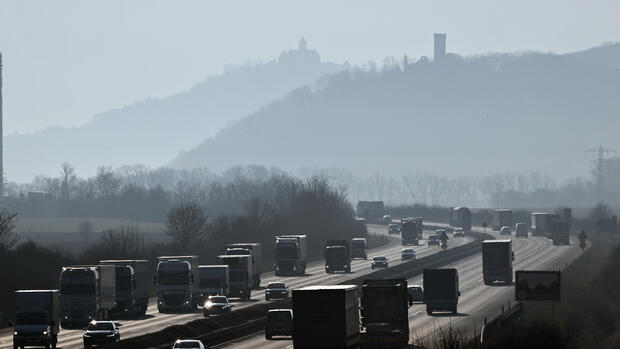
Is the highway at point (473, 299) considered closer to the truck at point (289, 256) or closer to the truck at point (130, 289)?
the truck at point (289, 256)

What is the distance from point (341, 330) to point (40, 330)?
20540mm

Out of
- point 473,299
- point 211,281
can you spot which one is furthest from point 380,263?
point 211,281

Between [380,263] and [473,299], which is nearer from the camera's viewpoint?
[473,299]

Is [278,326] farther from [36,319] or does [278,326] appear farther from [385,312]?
[36,319]

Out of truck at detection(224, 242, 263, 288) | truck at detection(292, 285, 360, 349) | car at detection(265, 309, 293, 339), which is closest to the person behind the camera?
truck at detection(292, 285, 360, 349)

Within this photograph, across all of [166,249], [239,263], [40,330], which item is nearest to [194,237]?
[166,249]

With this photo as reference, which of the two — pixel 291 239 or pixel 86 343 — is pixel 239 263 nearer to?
pixel 291 239

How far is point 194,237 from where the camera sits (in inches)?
6550

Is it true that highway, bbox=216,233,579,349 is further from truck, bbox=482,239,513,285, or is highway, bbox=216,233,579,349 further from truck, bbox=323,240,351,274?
truck, bbox=323,240,351,274

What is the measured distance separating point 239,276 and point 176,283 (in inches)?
500

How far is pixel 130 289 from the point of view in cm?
9844

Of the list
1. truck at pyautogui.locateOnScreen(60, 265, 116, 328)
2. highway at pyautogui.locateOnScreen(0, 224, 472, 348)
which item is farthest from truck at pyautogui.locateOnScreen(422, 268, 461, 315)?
truck at pyautogui.locateOnScreen(60, 265, 116, 328)

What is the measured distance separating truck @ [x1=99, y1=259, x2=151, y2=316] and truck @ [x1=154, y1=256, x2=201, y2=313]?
1189mm

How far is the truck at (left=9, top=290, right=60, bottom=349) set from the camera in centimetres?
6981
